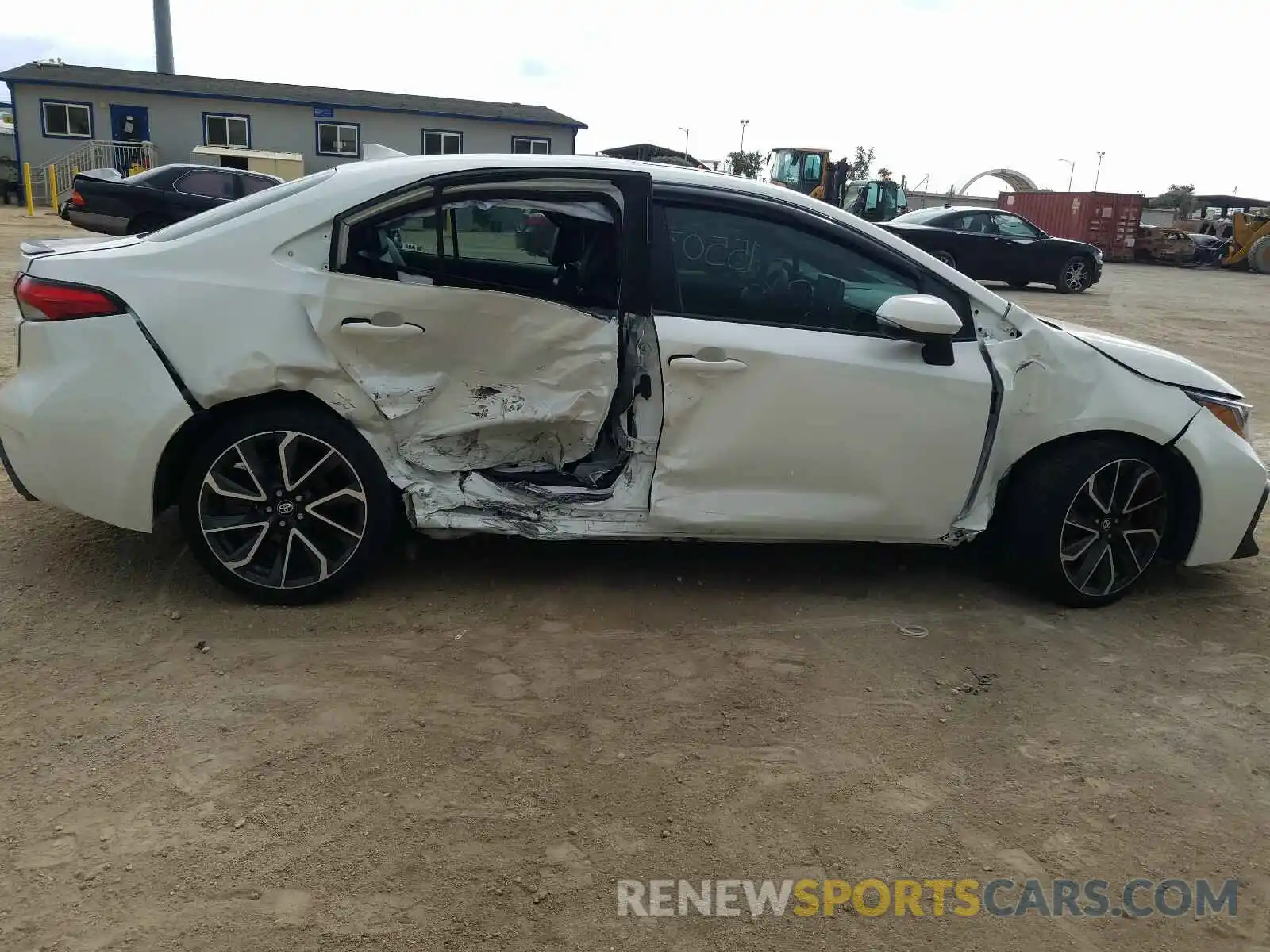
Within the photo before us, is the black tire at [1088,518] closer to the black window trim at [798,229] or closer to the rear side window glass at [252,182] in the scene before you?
the black window trim at [798,229]

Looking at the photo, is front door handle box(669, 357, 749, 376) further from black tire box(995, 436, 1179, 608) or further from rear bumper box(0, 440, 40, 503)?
rear bumper box(0, 440, 40, 503)

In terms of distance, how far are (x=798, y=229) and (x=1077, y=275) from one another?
17359mm

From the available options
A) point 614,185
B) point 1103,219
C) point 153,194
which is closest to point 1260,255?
point 1103,219

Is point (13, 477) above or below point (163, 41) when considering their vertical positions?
below

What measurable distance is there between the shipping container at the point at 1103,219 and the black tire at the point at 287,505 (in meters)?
34.7

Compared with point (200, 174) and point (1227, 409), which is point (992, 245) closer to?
point (200, 174)

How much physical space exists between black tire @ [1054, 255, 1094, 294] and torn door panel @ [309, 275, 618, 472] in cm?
1744

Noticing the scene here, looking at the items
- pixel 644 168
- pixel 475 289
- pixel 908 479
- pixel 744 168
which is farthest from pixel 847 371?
pixel 744 168

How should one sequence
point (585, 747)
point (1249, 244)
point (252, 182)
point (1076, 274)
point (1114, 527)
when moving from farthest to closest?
1. point (1249, 244)
2. point (1076, 274)
3. point (252, 182)
4. point (1114, 527)
5. point (585, 747)

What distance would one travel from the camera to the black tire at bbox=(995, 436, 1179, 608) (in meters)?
3.88

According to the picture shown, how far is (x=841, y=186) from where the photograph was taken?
79.7 ft

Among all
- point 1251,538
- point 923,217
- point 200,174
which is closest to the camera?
point 1251,538

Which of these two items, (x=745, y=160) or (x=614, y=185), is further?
(x=745, y=160)

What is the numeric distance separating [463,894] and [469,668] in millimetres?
1067
